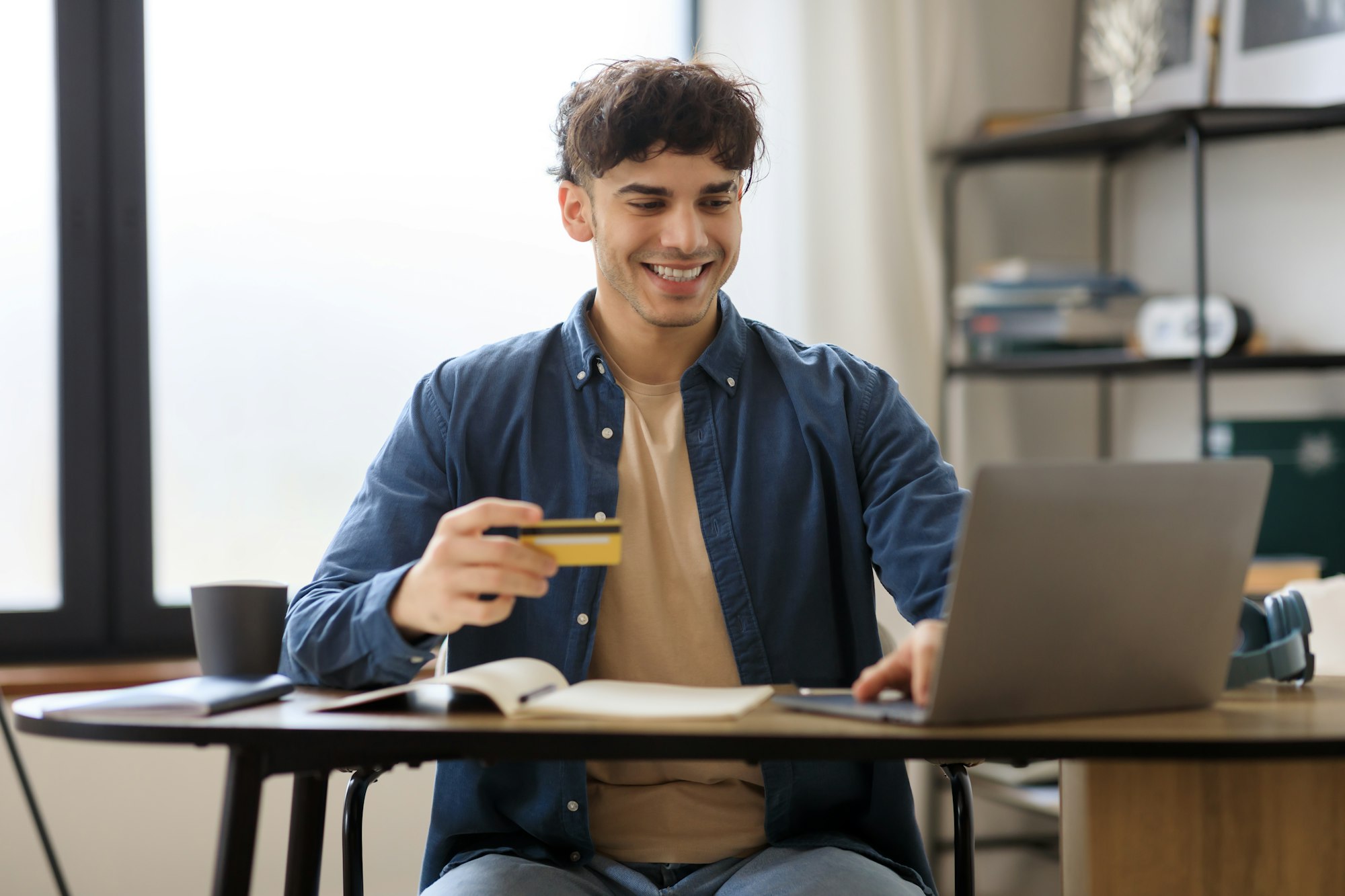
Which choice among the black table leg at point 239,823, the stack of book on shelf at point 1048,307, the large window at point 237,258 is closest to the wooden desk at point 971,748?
the black table leg at point 239,823

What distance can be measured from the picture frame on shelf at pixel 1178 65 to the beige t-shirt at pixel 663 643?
1.55 metres

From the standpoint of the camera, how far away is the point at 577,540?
3.42 feet

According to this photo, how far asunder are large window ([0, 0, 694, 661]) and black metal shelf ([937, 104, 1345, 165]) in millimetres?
672

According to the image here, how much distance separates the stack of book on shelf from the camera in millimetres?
2598

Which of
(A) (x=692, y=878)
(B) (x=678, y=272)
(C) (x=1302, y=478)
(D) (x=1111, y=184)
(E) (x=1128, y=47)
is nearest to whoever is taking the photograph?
(A) (x=692, y=878)

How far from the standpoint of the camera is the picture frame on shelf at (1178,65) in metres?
2.65

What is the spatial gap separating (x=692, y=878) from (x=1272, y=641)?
0.58 metres

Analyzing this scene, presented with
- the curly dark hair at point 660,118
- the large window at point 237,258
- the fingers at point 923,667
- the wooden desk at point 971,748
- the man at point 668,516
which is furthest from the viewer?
the large window at point 237,258

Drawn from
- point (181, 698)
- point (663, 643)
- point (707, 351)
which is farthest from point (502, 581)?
point (707, 351)

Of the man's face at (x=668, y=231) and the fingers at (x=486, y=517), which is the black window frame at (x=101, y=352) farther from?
the fingers at (x=486, y=517)

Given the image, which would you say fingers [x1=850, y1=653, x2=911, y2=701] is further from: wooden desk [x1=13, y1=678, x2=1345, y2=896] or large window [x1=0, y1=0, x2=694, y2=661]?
large window [x1=0, y1=0, x2=694, y2=661]

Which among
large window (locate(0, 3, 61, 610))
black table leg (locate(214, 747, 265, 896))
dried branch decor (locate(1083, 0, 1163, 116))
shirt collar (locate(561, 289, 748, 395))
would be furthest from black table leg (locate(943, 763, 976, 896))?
large window (locate(0, 3, 61, 610))

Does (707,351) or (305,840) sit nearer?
(305,840)

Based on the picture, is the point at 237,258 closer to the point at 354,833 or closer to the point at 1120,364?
the point at 354,833
